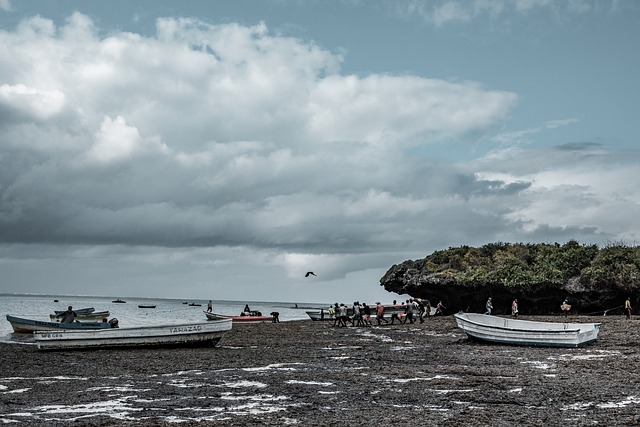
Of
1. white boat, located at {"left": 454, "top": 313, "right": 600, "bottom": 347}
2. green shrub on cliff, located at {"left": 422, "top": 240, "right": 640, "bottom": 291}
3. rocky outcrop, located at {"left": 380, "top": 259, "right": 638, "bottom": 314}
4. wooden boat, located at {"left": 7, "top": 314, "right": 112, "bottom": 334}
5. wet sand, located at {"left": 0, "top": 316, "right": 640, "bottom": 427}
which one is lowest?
wet sand, located at {"left": 0, "top": 316, "right": 640, "bottom": 427}

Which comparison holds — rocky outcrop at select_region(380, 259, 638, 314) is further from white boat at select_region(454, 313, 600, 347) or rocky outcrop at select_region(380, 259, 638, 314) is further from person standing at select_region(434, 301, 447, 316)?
white boat at select_region(454, 313, 600, 347)

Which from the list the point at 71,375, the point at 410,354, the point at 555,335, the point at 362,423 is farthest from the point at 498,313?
the point at 362,423

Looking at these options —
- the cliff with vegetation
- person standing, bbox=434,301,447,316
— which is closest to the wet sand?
the cliff with vegetation

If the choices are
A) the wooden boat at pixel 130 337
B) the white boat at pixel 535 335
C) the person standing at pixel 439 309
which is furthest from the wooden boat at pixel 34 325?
the person standing at pixel 439 309

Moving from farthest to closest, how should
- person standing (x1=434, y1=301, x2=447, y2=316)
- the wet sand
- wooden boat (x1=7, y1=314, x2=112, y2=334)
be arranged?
person standing (x1=434, y1=301, x2=447, y2=316) < wooden boat (x1=7, y1=314, x2=112, y2=334) < the wet sand

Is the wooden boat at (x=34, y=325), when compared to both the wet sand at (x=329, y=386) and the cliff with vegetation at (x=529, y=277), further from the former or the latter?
the cliff with vegetation at (x=529, y=277)

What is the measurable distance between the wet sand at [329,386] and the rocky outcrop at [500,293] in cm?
2787

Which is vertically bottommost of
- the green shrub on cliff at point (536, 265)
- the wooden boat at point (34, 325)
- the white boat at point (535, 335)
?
the white boat at point (535, 335)

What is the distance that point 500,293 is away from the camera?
66.0m

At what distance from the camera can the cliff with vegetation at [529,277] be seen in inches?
2291

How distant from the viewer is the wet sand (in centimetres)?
1444

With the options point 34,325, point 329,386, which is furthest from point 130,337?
point 34,325

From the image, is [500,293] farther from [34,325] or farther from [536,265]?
[34,325]

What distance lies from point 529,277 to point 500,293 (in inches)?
154
